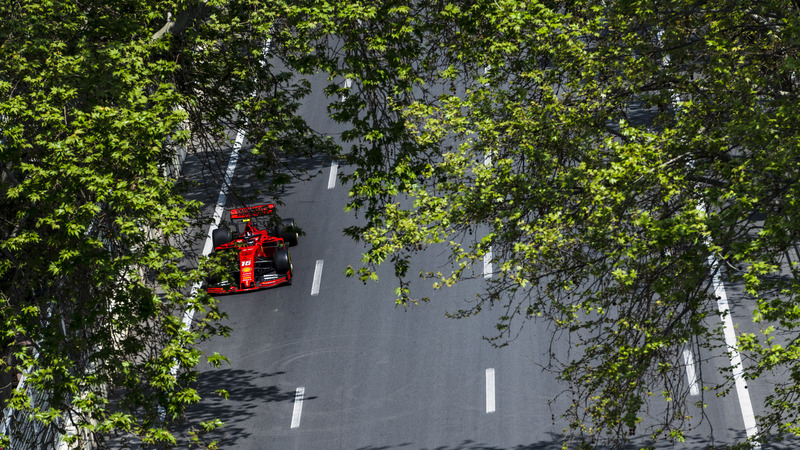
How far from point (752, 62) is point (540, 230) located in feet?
10.7

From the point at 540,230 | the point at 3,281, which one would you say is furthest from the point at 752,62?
the point at 3,281

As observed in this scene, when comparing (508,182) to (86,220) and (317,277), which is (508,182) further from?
(317,277)

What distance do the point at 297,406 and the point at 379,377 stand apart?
1.72 meters

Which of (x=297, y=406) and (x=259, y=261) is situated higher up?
(x=259, y=261)

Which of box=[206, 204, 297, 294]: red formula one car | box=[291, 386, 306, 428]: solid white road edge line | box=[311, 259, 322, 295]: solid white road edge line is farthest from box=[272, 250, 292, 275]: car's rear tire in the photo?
box=[291, 386, 306, 428]: solid white road edge line

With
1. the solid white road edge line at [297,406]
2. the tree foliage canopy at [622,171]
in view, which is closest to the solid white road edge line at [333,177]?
the solid white road edge line at [297,406]

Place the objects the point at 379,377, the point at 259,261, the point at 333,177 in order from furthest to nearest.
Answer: the point at 333,177 < the point at 259,261 < the point at 379,377

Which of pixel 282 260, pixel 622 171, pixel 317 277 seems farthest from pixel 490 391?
pixel 622 171

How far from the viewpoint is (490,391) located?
693 inches

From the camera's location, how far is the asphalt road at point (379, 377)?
1666cm

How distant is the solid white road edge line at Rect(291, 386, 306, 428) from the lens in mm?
17500

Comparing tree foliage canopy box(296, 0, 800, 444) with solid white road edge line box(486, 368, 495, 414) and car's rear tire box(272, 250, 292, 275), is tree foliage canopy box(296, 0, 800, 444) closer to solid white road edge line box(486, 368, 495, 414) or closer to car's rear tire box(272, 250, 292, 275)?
solid white road edge line box(486, 368, 495, 414)

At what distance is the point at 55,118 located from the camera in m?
10.5

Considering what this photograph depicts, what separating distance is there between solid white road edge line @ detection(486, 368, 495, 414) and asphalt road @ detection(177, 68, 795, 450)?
2 cm
